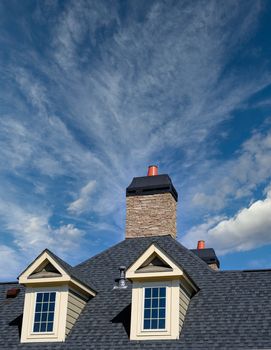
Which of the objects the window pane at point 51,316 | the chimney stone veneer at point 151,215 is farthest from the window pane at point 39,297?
the chimney stone veneer at point 151,215

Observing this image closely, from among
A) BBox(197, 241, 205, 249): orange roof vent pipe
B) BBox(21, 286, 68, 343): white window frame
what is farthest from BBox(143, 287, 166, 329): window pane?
BBox(197, 241, 205, 249): orange roof vent pipe

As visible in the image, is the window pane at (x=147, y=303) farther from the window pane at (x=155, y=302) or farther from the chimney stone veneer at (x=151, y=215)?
the chimney stone veneer at (x=151, y=215)

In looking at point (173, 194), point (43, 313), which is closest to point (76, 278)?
point (43, 313)

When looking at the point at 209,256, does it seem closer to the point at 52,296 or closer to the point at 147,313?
the point at 147,313

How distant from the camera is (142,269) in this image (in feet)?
51.0

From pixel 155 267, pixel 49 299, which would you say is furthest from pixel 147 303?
pixel 49 299

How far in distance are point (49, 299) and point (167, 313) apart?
149 inches

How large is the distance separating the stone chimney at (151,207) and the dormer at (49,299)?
18.3ft

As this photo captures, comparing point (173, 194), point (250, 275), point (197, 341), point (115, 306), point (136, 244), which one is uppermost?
point (173, 194)

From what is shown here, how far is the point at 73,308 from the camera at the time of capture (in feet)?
53.5

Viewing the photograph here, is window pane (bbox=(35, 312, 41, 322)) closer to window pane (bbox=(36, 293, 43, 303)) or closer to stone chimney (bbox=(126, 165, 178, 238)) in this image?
window pane (bbox=(36, 293, 43, 303))

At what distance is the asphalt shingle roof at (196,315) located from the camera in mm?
14219

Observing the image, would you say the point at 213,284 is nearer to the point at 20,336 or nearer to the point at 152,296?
the point at 152,296

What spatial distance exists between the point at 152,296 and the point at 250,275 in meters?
3.85
